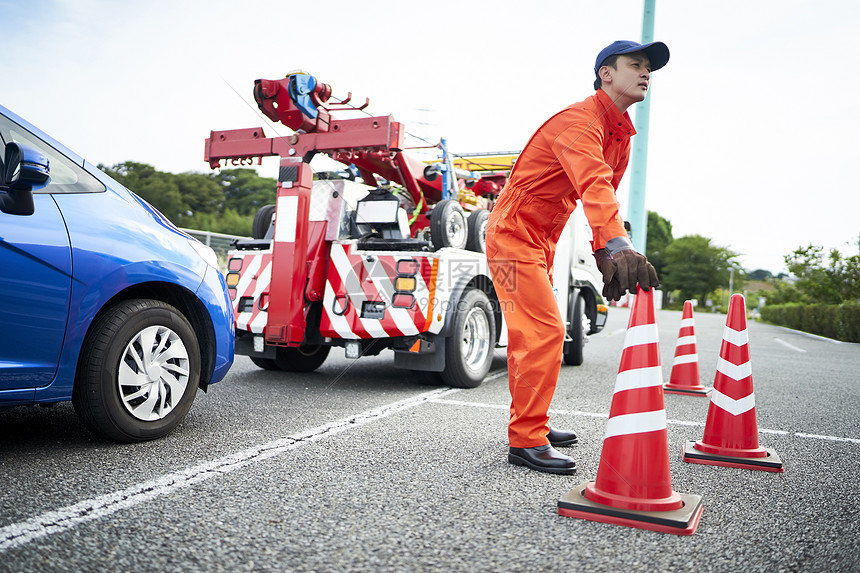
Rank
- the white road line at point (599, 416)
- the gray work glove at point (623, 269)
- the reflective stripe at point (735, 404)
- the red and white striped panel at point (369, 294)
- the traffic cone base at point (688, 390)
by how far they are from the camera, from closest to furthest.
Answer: the gray work glove at point (623, 269) < the reflective stripe at point (735, 404) < the white road line at point (599, 416) < the red and white striped panel at point (369, 294) < the traffic cone base at point (688, 390)

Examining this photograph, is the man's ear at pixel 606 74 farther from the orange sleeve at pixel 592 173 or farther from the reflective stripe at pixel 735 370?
the reflective stripe at pixel 735 370

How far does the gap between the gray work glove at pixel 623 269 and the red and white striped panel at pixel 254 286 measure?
3.47m

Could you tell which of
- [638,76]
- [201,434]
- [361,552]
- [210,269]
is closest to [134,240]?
[210,269]

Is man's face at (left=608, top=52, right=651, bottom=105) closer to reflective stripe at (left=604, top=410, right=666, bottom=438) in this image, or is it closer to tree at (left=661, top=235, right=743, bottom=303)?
reflective stripe at (left=604, top=410, right=666, bottom=438)

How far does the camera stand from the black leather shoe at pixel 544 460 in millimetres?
3035

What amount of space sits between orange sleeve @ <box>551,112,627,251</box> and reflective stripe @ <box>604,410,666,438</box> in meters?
0.68

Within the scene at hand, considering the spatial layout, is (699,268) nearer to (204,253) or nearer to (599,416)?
(599,416)

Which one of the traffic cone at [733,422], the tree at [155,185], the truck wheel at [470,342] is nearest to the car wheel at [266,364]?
the truck wheel at [470,342]

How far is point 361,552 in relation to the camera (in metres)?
2.04

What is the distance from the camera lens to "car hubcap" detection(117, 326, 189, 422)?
3215 mm

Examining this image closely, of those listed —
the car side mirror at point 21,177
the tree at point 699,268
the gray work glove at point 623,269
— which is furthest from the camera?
the tree at point 699,268

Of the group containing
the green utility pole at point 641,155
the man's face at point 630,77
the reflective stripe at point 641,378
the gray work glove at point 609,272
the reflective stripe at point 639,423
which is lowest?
the reflective stripe at point 639,423

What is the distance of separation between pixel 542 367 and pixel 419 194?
4.34 metres

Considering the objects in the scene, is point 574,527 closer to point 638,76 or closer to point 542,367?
point 542,367
